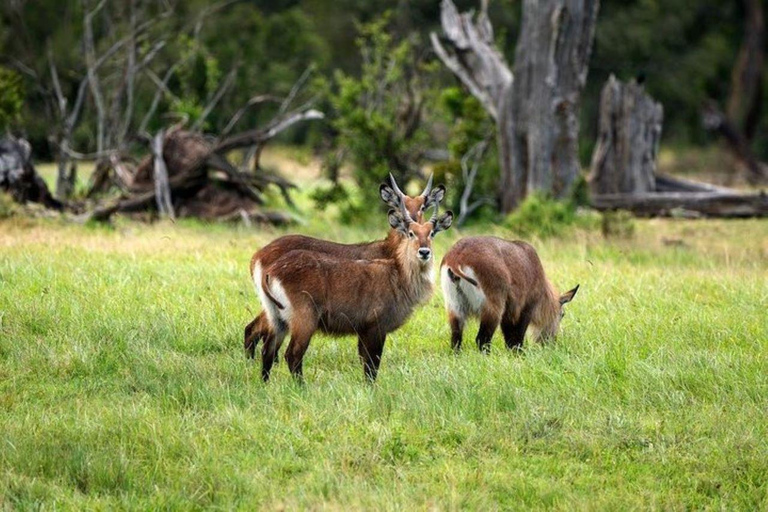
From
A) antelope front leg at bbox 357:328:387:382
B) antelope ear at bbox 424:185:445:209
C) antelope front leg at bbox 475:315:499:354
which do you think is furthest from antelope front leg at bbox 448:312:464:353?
antelope ear at bbox 424:185:445:209

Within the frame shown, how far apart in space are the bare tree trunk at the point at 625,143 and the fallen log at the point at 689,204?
55 centimetres

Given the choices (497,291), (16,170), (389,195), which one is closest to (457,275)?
(497,291)

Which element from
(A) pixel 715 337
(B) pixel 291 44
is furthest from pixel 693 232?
(B) pixel 291 44

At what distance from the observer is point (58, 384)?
A: 19.3 ft

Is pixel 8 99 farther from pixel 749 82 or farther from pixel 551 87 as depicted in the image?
pixel 749 82

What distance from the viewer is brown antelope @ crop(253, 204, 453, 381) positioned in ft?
19.5

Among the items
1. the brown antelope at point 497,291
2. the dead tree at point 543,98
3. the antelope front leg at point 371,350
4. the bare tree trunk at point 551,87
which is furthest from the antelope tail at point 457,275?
the bare tree trunk at point 551,87

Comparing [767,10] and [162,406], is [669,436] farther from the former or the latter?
[767,10]

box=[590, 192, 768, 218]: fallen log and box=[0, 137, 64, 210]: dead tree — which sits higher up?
box=[0, 137, 64, 210]: dead tree

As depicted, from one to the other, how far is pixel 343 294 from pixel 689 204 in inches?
322

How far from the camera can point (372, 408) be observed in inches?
216

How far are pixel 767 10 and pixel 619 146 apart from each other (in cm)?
1891

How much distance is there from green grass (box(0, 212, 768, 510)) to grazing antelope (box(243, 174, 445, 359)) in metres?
0.19

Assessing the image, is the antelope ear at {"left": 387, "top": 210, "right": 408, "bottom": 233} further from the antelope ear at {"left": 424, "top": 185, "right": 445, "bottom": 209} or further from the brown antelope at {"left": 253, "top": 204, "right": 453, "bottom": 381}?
the antelope ear at {"left": 424, "top": 185, "right": 445, "bottom": 209}
